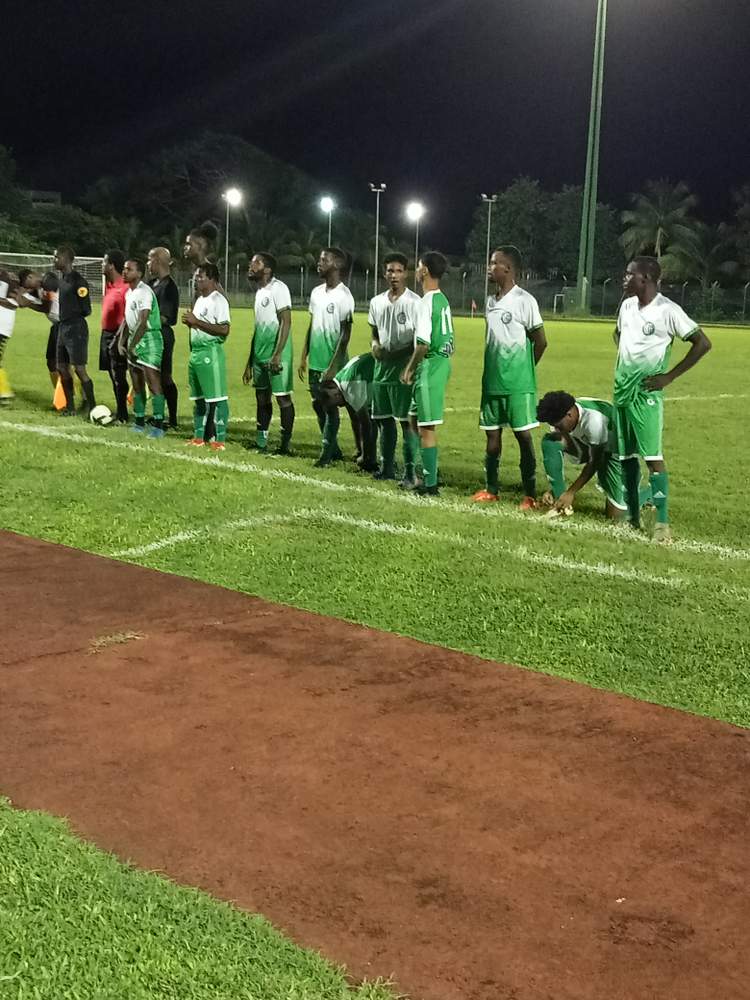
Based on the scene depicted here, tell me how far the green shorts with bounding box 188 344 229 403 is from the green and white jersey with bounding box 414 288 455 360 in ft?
8.65

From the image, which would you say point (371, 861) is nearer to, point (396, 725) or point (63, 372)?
point (396, 725)

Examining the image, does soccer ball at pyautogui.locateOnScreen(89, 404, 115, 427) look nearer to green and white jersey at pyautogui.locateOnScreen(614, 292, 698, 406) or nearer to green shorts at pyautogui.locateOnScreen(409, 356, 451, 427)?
green shorts at pyautogui.locateOnScreen(409, 356, 451, 427)

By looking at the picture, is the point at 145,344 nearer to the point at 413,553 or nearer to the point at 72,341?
the point at 72,341

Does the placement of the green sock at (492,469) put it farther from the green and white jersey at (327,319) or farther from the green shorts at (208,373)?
the green shorts at (208,373)

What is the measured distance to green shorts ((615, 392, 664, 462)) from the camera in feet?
25.8

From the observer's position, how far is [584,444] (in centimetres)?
834

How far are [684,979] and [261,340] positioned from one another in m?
8.58

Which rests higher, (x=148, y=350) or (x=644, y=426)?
(x=148, y=350)

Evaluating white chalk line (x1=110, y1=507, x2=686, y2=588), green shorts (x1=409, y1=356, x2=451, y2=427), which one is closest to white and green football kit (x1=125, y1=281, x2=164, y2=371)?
green shorts (x1=409, y1=356, x2=451, y2=427)

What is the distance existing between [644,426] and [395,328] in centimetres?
253

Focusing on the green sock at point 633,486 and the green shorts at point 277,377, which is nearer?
the green sock at point 633,486

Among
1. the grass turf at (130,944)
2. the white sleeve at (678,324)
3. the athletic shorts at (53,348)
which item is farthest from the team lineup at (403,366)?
the grass turf at (130,944)

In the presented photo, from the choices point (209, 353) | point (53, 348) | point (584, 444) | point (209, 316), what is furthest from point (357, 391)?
point (53, 348)

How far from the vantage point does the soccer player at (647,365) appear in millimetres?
7777
